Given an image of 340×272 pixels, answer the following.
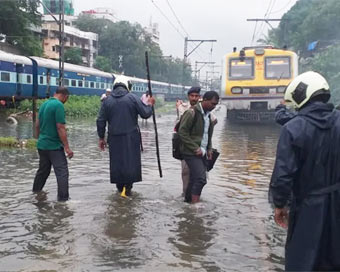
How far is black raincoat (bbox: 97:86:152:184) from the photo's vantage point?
5.92 metres

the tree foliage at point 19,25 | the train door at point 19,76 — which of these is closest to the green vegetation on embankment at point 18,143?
the train door at point 19,76

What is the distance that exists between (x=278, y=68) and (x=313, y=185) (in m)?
15.5

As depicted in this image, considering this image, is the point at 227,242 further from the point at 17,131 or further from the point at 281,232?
the point at 17,131

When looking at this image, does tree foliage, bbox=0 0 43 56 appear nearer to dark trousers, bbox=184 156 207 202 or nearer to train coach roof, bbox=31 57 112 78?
train coach roof, bbox=31 57 112 78

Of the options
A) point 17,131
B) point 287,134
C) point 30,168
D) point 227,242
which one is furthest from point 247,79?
point 287,134

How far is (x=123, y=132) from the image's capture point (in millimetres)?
5922

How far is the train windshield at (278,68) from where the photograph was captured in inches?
694

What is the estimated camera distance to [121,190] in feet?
21.0

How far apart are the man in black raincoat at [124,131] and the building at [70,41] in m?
62.7

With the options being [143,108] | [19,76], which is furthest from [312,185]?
[19,76]

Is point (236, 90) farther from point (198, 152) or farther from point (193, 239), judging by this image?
point (193, 239)

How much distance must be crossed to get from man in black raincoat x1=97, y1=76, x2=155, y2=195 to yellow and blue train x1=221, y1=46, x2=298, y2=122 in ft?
40.4

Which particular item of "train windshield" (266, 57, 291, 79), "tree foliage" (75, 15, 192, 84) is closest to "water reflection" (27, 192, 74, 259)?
"train windshield" (266, 57, 291, 79)

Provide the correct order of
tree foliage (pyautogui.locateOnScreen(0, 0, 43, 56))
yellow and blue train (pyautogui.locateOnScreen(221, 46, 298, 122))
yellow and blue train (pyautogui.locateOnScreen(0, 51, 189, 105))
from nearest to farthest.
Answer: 1. yellow and blue train (pyautogui.locateOnScreen(221, 46, 298, 122))
2. yellow and blue train (pyautogui.locateOnScreen(0, 51, 189, 105))
3. tree foliage (pyautogui.locateOnScreen(0, 0, 43, 56))
